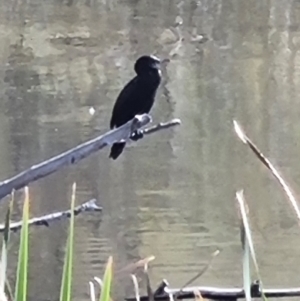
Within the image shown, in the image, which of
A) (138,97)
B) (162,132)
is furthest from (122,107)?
(162,132)

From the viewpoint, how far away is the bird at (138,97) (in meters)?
1.70

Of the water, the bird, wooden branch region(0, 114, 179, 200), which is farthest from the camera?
the water

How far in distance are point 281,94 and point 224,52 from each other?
24cm

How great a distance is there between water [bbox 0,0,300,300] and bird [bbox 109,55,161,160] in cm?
74

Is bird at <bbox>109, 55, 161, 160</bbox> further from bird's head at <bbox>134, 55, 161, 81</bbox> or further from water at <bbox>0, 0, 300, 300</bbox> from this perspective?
water at <bbox>0, 0, 300, 300</bbox>

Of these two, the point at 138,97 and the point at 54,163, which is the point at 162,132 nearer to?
the point at 138,97

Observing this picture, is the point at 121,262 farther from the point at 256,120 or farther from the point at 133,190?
the point at 256,120

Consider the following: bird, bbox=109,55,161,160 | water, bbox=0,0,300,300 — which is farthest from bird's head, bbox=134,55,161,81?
water, bbox=0,0,300,300

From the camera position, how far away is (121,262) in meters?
2.41

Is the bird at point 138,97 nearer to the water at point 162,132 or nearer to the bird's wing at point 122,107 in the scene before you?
the bird's wing at point 122,107

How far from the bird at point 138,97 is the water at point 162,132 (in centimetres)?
74

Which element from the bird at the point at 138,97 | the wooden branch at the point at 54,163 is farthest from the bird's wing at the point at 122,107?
the wooden branch at the point at 54,163

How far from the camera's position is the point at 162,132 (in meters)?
2.55

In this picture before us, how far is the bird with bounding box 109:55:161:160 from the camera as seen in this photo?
170 cm
